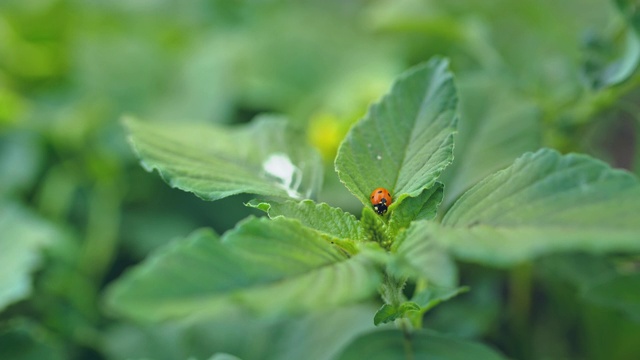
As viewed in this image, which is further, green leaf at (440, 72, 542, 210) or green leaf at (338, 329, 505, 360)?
green leaf at (440, 72, 542, 210)

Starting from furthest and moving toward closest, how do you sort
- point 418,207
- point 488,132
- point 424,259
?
point 488,132, point 418,207, point 424,259

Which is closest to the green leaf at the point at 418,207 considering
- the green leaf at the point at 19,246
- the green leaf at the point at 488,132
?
the green leaf at the point at 488,132

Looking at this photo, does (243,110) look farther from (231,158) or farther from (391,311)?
(391,311)

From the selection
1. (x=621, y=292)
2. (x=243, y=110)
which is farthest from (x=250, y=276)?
(x=243, y=110)

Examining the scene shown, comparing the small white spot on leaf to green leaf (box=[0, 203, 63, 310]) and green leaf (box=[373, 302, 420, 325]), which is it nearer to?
green leaf (box=[373, 302, 420, 325])

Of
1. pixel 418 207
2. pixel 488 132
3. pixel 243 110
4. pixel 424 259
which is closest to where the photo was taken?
pixel 424 259

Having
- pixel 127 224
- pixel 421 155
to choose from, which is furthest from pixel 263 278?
pixel 127 224

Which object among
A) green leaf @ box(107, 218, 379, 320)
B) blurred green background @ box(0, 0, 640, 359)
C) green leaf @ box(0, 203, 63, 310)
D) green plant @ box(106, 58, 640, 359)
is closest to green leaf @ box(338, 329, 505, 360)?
green plant @ box(106, 58, 640, 359)
